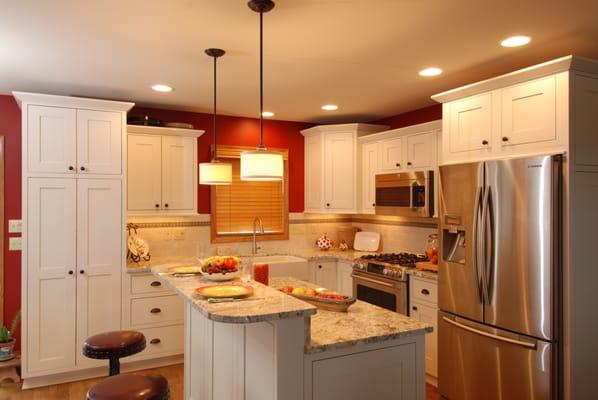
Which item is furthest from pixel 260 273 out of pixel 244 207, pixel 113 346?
pixel 244 207

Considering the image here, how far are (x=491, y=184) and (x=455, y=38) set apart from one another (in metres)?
0.95

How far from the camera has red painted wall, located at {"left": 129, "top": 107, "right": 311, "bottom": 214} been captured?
486 centimetres

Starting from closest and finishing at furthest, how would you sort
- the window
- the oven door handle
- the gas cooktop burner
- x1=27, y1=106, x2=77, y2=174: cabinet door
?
x1=27, y1=106, x2=77, y2=174: cabinet door
the oven door handle
the gas cooktop burner
the window

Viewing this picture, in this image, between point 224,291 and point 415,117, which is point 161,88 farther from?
point 415,117

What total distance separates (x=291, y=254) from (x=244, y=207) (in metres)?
0.77

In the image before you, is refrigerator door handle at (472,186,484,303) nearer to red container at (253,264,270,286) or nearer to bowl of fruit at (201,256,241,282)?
red container at (253,264,270,286)

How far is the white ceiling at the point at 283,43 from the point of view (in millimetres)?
2307

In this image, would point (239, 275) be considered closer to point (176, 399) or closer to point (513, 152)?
point (176, 399)

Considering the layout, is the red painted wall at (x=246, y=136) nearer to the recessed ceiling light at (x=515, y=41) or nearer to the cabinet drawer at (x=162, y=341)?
the cabinet drawer at (x=162, y=341)

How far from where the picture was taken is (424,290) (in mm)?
3725

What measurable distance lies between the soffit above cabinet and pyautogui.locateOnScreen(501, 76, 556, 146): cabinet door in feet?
0.14

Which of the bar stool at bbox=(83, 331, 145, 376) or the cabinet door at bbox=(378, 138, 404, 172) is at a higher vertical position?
the cabinet door at bbox=(378, 138, 404, 172)

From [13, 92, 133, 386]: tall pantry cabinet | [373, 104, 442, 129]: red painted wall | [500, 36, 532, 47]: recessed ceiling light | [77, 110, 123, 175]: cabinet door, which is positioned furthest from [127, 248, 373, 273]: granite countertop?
[500, 36, 532, 47]: recessed ceiling light

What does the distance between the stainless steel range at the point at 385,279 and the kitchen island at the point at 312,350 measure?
1471 millimetres
